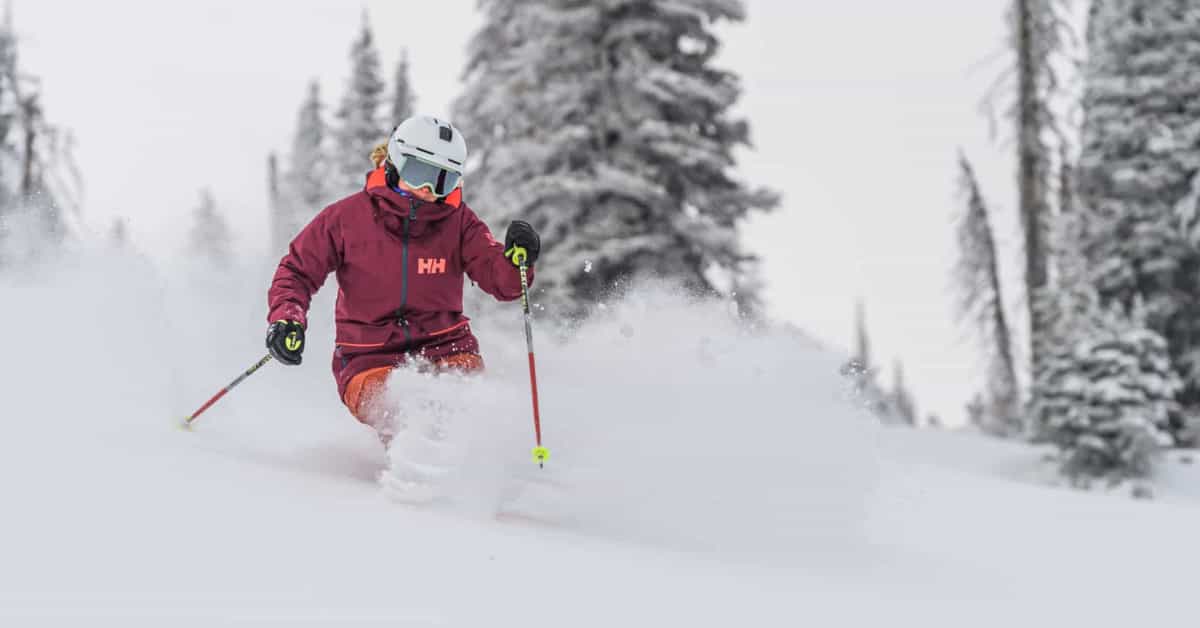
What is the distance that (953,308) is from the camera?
25.5 meters

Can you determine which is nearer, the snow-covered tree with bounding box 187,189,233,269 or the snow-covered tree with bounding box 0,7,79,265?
the snow-covered tree with bounding box 0,7,79,265

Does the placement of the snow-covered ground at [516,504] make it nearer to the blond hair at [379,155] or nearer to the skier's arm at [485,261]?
the skier's arm at [485,261]

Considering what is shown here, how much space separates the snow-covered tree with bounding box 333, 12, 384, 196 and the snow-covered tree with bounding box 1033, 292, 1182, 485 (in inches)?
917

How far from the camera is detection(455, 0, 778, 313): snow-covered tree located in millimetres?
13188

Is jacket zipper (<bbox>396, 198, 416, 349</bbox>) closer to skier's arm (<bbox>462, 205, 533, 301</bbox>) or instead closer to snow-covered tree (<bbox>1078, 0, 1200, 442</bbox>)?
skier's arm (<bbox>462, 205, 533, 301</bbox>)

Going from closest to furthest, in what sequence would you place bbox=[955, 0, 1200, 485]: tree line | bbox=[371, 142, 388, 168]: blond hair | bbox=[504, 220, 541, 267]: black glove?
bbox=[504, 220, 541, 267]: black glove, bbox=[371, 142, 388, 168]: blond hair, bbox=[955, 0, 1200, 485]: tree line

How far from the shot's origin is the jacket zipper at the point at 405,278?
187 inches

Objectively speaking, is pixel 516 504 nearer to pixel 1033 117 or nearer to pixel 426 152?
pixel 426 152

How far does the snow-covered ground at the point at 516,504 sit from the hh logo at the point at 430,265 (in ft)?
Result: 2.00

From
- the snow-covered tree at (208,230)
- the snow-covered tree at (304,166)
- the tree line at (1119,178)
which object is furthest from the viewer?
the snow-covered tree at (208,230)

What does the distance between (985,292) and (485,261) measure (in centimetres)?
2206

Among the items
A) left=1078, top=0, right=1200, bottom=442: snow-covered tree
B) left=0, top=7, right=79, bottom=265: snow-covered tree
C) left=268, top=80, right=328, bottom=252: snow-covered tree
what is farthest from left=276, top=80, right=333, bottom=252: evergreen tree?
left=1078, top=0, right=1200, bottom=442: snow-covered tree

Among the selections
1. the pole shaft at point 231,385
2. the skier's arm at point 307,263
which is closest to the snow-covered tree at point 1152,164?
the skier's arm at point 307,263

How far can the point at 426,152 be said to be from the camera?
4.60 metres
